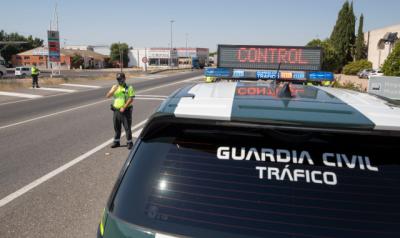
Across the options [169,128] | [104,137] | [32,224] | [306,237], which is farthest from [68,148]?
[306,237]

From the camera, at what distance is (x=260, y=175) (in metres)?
1.77

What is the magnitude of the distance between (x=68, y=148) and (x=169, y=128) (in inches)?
273

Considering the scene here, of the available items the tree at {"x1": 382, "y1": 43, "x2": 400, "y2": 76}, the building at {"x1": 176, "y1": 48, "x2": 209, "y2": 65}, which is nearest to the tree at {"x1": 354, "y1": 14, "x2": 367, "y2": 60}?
the building at {"x1": 176, "y1": 48, "x2": 209, "y2": 65}

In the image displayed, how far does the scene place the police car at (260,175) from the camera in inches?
64.4

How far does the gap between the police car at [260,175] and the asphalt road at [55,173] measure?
2.60 meters

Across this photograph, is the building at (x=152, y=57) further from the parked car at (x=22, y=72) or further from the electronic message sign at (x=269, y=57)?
the electronic message sign at (x=269, y=57)

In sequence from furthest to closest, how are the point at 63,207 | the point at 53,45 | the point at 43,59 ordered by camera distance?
the point at 43,59 < the point at 53,45 < the point at 63,207

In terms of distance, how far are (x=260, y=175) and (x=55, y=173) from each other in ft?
17.6

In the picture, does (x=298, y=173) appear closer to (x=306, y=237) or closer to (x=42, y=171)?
(x=306, y=237)

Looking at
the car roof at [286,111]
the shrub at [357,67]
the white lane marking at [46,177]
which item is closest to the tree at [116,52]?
the shrub at [357,67]

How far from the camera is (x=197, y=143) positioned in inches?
73.9

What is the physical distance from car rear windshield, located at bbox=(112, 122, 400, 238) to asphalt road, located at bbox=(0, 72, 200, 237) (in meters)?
2.61

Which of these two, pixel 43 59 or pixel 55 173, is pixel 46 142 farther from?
pixel 43 59

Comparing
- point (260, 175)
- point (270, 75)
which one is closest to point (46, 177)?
point (270, 75)
